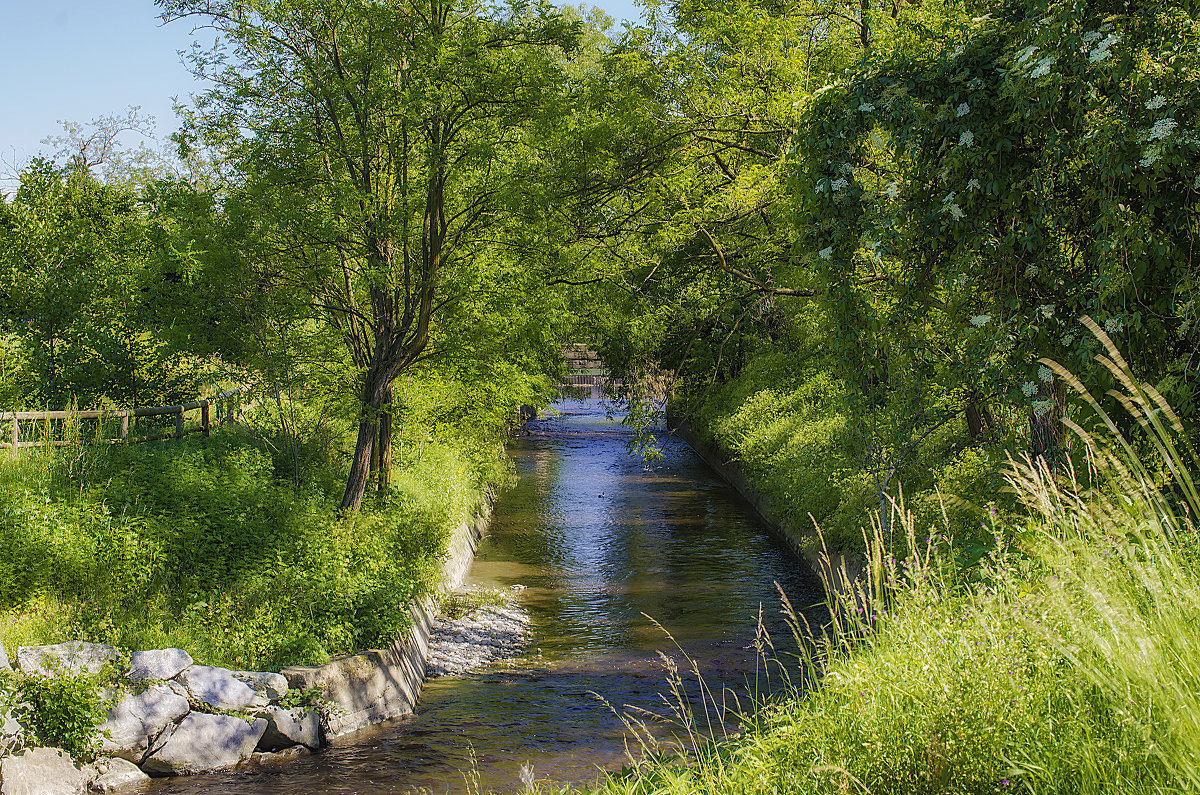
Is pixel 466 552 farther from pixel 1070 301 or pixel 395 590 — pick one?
pixel 1070 301

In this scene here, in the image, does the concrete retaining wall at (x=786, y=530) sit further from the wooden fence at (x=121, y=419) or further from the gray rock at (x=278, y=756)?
the wooden fence at (x=121, y=419)

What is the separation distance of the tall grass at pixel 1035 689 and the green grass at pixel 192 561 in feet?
20.4

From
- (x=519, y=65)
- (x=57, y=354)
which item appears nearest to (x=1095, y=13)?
(x=519, y=65)

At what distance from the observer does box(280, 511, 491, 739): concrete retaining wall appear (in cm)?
908

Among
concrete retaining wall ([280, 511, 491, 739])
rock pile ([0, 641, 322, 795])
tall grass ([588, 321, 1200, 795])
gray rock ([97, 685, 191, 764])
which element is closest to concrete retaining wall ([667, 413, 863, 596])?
tall grass ([588, 321, 1200, 795])

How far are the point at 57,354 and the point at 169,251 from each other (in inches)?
113

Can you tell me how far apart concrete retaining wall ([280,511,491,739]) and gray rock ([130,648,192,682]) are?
0.97m

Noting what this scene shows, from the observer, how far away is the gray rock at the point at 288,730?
8.60 metres

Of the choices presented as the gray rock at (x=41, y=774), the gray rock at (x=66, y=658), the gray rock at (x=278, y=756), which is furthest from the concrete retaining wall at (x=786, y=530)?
the gray rock at (x=66, y=658)

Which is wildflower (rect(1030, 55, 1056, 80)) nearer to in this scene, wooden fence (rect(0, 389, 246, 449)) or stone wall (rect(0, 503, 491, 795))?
stone wall (rect(0, 503, 491, 795))

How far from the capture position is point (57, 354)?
1452 cm

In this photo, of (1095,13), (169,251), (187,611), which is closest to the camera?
(1095,13)

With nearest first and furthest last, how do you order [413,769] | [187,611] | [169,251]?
[413,769] < [187,611] < [169,251]

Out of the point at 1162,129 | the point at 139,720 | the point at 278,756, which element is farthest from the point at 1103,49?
the point at 139,720
